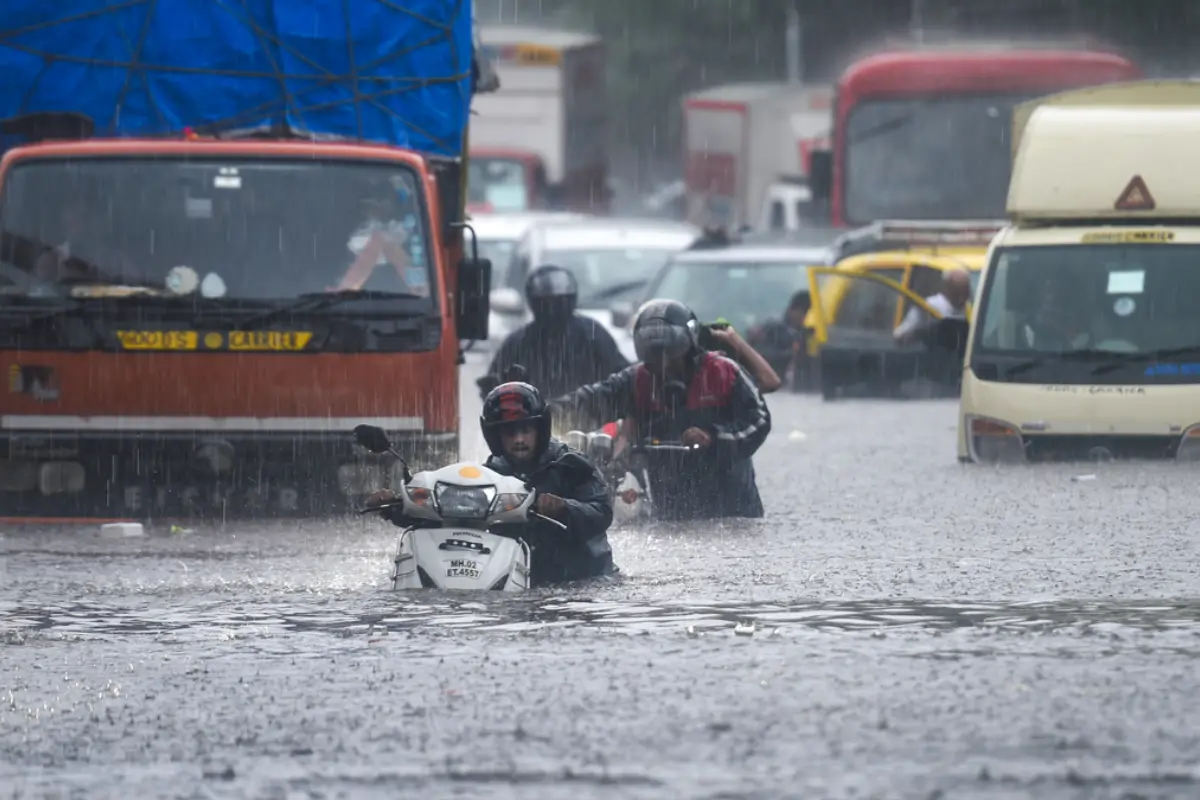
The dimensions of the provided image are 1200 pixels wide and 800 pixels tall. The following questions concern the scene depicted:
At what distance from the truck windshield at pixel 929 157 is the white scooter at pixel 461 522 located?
21099 mm

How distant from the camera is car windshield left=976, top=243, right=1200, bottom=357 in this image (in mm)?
18062

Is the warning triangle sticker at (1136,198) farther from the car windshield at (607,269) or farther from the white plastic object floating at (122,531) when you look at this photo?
the car windshield at (607,269)

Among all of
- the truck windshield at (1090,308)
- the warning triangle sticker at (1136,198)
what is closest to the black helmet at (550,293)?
the truck windshield at (1090,308)

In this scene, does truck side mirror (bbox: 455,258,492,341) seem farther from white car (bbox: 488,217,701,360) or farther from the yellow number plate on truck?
white car (bbox: 488,217,701,360)

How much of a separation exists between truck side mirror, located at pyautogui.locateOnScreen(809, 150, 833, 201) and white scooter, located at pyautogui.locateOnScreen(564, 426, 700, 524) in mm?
18436

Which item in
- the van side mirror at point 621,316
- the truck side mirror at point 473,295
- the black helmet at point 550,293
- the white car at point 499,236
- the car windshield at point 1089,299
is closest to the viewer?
the truck side mirror at point 473,295

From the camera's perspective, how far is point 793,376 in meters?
28.6

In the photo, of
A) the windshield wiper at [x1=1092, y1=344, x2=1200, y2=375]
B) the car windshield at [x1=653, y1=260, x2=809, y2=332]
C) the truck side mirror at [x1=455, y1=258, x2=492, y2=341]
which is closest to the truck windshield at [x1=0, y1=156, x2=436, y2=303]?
the truck side mirror at [x1=455, y1=258, x2=492, y2=341]

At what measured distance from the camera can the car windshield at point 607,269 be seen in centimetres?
2955

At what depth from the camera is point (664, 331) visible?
14055 mm

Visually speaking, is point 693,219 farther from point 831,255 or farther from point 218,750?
point 218,750

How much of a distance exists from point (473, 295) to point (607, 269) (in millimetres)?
15204

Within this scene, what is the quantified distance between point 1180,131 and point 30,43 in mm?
7576

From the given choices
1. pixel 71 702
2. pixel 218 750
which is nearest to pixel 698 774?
pixel 218 750
